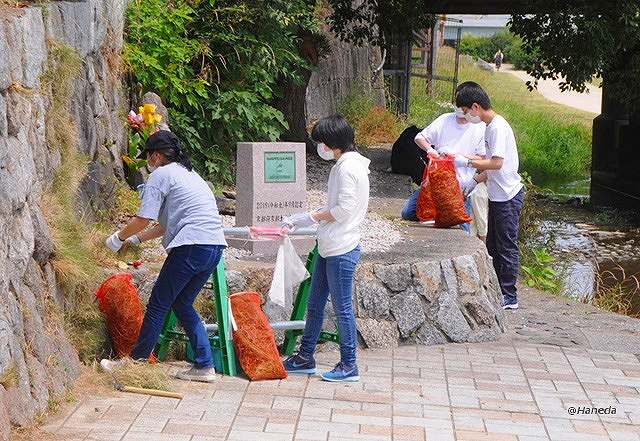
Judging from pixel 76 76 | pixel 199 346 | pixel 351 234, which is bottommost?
pixel 199 346

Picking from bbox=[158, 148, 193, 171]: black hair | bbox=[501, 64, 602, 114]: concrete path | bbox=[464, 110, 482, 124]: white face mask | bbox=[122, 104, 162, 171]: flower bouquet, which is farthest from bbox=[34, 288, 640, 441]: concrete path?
bbox=[501, 64, 602, 114]: concrete path

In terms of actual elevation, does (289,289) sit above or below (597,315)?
above

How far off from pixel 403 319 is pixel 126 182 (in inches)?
126

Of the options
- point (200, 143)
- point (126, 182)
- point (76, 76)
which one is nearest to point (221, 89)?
point (200, 143)

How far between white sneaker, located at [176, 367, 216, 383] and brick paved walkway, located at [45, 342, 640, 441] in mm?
63

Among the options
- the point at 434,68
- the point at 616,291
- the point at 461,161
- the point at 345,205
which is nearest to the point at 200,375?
the point at 345,205

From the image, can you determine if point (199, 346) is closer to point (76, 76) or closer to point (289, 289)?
point (289, 289)

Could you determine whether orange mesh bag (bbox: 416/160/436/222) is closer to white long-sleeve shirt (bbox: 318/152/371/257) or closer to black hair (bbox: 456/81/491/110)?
black hair (bbox: 456/81/491/110)

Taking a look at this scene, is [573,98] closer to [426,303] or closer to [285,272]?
[426,303]

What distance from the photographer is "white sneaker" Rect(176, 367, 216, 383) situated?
22.2 feet

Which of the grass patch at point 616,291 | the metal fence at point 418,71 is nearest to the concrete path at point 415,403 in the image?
the grass patch at point 616,291

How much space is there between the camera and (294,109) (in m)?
16.1

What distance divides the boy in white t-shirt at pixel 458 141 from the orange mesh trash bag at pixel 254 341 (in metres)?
2.72

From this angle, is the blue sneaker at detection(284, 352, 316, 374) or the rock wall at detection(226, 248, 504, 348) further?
the rock wall at detection(226, 248, 504, 348)
